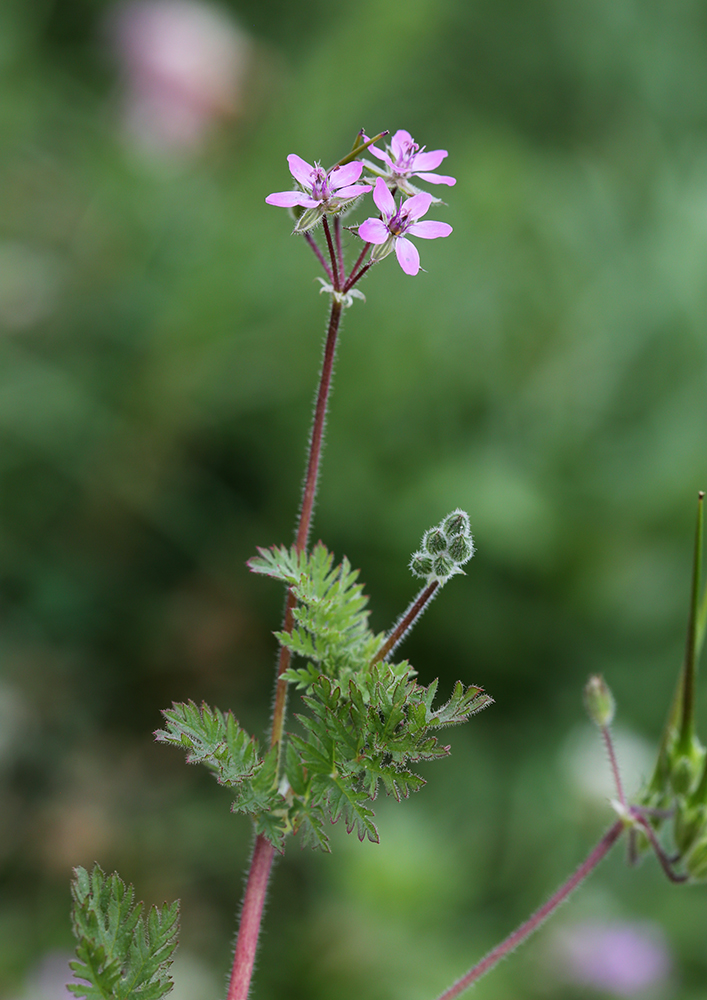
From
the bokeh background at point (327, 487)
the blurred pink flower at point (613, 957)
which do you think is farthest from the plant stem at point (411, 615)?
the blurred pink flower at point (613, 957)

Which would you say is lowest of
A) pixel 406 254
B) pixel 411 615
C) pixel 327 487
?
pixel 411 615

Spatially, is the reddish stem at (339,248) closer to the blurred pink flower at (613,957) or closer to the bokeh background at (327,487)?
the bokeh background at (327,487)

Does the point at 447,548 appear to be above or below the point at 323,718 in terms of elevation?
above

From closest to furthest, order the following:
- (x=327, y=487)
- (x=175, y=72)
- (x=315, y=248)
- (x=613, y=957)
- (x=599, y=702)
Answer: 1. (x=315, y=248)
2. (x=599, y=702)
3. (x=613, y=957)
4. (x=327, y=487)
5. (x=175, y=72)

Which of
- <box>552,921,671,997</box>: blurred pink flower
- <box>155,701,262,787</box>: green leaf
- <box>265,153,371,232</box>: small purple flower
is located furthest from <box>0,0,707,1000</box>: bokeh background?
<box>265,153,371,232</box>: small purple flower

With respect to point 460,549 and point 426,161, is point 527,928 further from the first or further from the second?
point 426,161

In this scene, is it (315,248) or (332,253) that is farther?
(315,248)

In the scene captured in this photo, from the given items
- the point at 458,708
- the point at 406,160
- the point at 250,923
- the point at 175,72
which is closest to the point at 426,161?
the point at 406,160

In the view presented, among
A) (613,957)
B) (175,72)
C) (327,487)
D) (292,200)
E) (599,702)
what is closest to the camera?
(292,200)
